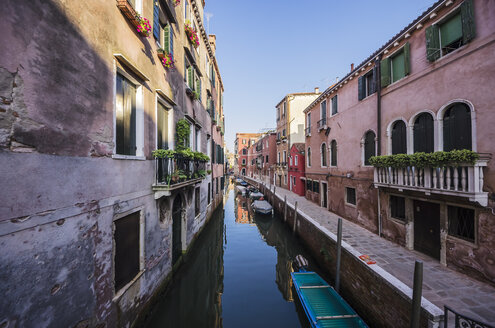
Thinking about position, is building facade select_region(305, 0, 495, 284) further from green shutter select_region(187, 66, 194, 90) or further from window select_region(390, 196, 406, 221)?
green shutter select_region(187, 66, 194, 90)

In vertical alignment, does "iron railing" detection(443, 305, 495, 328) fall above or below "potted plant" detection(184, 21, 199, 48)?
below

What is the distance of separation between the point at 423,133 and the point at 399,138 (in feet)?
3.16

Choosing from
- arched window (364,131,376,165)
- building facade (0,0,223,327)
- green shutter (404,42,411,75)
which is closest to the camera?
building facade (0,0,223,327)

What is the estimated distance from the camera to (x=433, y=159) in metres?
5.44

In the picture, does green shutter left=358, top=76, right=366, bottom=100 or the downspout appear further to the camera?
green shutter left=358, top=76, right=366, bottom=100

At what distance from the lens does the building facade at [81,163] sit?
2.25 m

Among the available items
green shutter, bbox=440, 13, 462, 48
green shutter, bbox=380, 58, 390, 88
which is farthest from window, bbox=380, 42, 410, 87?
green shutter, bbox=440, 13, 462, 48

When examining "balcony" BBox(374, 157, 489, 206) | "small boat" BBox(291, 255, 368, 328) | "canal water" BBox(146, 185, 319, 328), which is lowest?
"canal water" BBox(146, 185, 319, 328)

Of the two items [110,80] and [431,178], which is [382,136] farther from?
[110,80]

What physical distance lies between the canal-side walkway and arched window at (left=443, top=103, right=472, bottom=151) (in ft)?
11.0

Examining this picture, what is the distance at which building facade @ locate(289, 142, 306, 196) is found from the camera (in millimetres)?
18766

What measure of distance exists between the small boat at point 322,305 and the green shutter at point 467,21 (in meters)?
7.52

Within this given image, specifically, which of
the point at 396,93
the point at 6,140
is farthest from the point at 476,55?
the point at 6,140

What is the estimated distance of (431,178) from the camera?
5.79 meters
